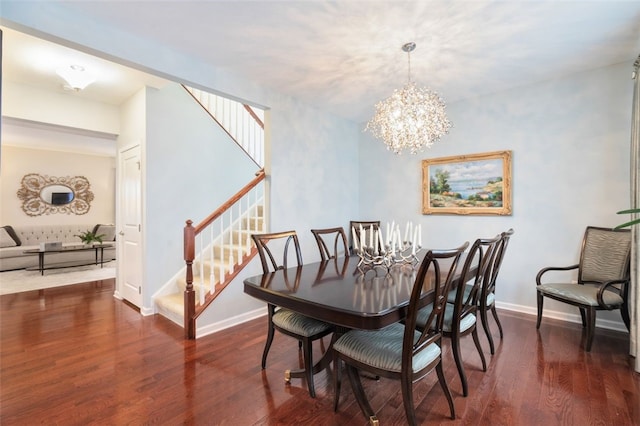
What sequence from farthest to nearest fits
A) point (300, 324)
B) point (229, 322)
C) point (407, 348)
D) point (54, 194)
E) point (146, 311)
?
point (54, 194)
point (146, 311)
point (229, 322)
point (300, 324)
point (407, 348)

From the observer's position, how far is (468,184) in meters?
3.81

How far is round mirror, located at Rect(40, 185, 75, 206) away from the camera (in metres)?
7.20

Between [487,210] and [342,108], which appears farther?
[342,108]

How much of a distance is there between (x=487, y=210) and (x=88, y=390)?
4218 mm

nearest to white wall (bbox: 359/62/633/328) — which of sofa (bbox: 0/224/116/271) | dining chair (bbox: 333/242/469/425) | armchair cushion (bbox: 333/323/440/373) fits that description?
dining chair (bbox: 333/242/469/425)

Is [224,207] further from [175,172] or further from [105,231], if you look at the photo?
[105,231]

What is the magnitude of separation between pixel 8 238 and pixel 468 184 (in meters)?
8.84

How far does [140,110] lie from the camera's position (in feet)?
12.2

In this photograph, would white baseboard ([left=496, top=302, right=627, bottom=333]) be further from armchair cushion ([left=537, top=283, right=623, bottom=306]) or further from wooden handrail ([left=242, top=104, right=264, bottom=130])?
wooden handrail ([left=242, top=104, right=264, bottom=130])

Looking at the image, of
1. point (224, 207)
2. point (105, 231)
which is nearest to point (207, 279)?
point (224, 207)

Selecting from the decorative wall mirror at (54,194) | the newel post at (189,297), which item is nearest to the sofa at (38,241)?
the decorative wall mirror at (54,194)

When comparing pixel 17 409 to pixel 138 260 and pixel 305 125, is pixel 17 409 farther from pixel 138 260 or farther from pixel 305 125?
pixel 305 125

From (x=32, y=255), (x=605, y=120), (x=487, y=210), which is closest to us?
(x=605, y=120)

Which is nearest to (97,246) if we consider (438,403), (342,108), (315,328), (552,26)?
(342,108)
